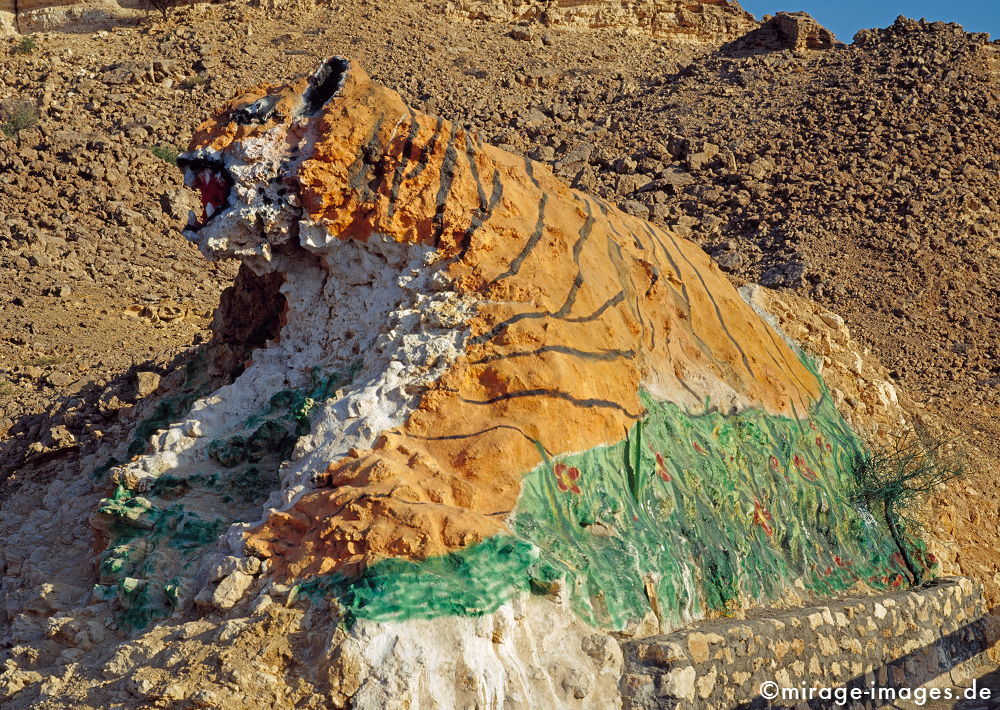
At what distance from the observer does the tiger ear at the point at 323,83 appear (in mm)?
4688

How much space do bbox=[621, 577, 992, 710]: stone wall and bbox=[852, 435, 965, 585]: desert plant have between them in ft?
1.02

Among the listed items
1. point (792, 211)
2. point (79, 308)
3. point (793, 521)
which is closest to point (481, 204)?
point (793, 521)

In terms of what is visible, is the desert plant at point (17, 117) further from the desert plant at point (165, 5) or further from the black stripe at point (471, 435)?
the black stripe at point (471, 435)

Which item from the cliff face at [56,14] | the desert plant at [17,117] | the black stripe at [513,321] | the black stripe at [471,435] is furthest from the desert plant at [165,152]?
the black stripe at [471,435]

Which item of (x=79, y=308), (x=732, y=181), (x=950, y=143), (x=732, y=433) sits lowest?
(x=79, y=308)

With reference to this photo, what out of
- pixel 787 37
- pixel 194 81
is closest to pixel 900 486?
pixel 787 37

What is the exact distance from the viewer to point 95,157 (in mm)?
14555

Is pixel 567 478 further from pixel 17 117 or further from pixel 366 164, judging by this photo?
pixel 17 117

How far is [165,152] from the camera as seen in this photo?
1566cm

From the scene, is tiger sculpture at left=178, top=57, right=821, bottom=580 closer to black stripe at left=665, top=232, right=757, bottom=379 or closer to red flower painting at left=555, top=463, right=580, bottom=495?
red flower painting at left=555, top=463, right=580, bottom=495

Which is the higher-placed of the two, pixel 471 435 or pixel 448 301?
pixel 448 301

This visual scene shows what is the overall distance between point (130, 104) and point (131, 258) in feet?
20.1

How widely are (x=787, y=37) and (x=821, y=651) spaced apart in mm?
17583

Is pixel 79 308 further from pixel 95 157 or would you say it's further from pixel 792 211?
pixel 792 211
